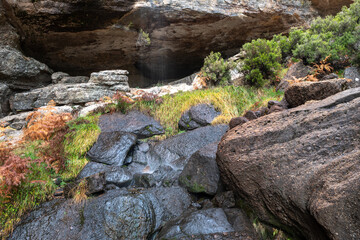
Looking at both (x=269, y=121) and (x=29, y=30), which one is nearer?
(x=269, y=121)

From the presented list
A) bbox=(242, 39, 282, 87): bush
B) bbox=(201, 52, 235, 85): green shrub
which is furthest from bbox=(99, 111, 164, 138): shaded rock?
bbox=(242, 39, 282, 87): bush

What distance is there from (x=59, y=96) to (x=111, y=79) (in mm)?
2244

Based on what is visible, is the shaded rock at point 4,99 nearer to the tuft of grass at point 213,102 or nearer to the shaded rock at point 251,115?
the tuft of grass at point 213,102

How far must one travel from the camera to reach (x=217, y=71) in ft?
25.9

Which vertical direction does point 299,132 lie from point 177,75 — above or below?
above

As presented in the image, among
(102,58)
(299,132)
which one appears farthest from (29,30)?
(299,132)

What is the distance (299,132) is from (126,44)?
9.74 meters

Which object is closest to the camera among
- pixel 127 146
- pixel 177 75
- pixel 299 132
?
pixel 299 132

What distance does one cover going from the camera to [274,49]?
22.9 ft

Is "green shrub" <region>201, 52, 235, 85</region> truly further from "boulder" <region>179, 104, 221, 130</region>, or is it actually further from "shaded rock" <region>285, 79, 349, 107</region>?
"shaded rock" <region>285, 79, 349, 107</region>

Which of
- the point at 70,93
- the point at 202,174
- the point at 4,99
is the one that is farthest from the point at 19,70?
the point at 202,174

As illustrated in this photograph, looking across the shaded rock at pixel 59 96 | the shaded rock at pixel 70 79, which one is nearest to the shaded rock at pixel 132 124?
the shaded rock at pixel 59 96

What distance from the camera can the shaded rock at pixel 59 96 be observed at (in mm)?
7863

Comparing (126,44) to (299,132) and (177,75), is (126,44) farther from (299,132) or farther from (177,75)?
(299,132)
